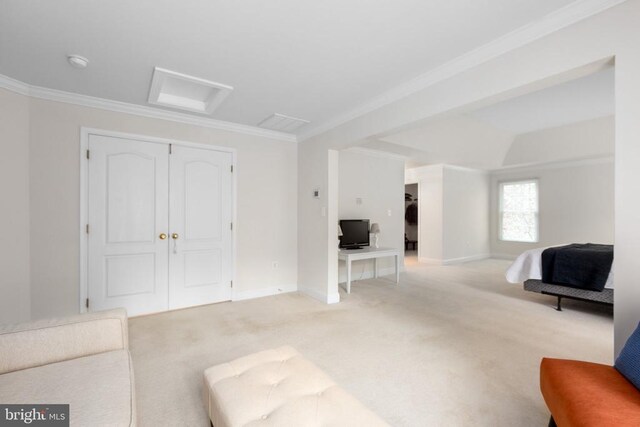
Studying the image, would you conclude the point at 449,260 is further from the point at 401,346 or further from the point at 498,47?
the point at 498,47

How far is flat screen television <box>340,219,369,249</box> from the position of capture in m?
4.93

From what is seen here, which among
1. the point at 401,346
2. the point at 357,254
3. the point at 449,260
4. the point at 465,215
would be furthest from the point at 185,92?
the point at 465,215

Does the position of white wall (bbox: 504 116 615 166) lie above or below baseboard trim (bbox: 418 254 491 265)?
above

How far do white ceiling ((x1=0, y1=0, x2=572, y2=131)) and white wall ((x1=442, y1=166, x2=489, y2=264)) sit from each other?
516 cm

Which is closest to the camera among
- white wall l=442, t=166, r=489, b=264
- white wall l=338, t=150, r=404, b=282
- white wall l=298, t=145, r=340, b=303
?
white wall l=298, t=145, r=340, b=303

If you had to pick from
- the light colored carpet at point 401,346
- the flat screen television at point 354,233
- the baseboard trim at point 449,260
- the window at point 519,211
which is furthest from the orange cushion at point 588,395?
the window at point 519,211

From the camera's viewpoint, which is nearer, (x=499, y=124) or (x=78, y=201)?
(x=78, y=201)

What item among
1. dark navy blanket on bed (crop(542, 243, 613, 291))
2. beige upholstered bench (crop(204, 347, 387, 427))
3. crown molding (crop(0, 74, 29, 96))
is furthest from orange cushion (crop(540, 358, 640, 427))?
crown molding (crop(0, 74, 29, 96))

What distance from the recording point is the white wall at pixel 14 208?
2717 mm

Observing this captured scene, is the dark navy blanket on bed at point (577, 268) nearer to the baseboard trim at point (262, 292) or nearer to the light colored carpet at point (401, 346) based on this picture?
the light colored carpet at point (401, 346)

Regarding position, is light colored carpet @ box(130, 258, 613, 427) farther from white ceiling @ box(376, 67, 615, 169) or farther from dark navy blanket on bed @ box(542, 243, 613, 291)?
white ceiling @ box(376, 67, 615, 169)

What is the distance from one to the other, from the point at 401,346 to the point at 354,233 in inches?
100

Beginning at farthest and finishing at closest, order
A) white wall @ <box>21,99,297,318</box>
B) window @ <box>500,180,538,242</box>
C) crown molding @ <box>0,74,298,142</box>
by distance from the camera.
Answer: window @ <box>500,180,538,242</box> → white wall @ <box>21,99,297,318</box> → crown molding @ <box>0,74,298,142</box>

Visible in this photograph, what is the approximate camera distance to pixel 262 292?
437cm
